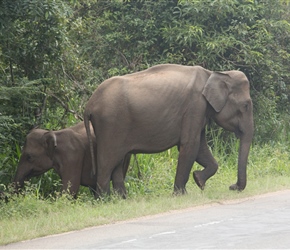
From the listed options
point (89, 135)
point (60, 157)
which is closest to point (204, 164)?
point (89, 135)

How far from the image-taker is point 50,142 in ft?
41.2

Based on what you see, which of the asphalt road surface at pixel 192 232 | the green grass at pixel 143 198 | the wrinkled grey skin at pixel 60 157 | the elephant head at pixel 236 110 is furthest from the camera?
the elephant head at pixel 236 110

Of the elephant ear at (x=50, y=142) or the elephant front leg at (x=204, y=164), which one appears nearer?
the elephant ear at (x=50, y=142)

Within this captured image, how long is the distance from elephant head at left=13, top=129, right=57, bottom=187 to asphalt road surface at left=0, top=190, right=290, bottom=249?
2.90 metres

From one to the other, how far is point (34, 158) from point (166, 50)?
5256 millimetres

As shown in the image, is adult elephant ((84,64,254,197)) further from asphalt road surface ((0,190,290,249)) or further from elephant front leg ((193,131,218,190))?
asphalt road surface ((0,190,290,249))

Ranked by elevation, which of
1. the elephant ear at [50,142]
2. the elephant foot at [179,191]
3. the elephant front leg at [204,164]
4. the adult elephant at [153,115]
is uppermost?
the adult elephant at [153,115]

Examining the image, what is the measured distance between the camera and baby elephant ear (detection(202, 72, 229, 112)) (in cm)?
1255

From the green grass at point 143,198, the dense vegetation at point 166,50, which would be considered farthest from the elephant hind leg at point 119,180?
the dense vegetation at point 166,50

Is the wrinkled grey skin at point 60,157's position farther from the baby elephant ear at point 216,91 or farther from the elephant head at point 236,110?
the elephant head at point 236,110

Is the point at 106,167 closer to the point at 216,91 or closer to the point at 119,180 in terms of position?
the point at 119,180

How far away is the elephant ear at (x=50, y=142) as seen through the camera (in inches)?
493

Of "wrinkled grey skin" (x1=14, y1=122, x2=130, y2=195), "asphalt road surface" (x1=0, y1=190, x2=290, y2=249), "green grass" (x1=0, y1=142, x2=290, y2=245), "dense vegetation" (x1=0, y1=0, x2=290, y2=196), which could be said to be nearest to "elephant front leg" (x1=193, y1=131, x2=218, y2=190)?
"green grass" (x1=0, y1=142, x2=290, y2=245)

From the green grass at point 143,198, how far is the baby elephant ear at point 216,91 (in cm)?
131
